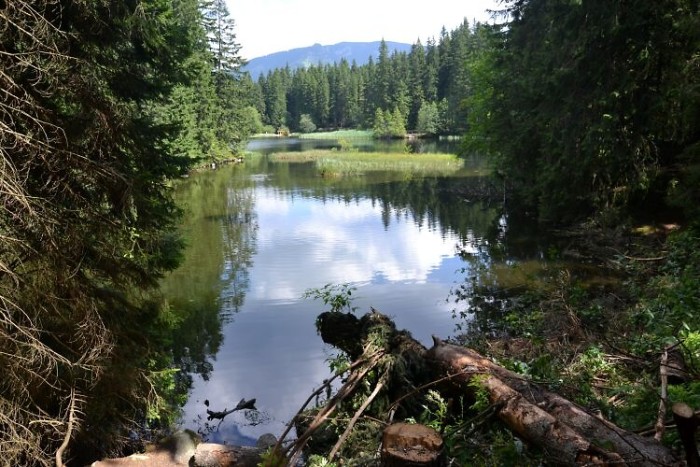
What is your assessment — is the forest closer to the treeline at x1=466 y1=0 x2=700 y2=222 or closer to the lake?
the treeline at x1=466 y1=0 x2=700 y2=222

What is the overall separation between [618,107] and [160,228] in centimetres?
1336

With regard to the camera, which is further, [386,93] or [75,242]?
[386,93]

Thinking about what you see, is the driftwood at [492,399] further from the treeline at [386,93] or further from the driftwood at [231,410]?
the treeline at [386,93]

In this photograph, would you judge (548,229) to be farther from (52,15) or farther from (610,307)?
(52,15)

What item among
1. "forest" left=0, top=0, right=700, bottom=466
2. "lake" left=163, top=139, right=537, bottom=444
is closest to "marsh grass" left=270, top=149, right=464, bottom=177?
"lake" left=163, top=139, right=537, bottom=444

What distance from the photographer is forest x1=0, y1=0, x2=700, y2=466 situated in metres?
5.35

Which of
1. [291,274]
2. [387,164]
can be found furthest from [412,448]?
[387,164]

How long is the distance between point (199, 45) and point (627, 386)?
52186 millimetres

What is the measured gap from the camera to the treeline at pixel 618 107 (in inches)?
509

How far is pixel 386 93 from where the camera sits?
10206cm

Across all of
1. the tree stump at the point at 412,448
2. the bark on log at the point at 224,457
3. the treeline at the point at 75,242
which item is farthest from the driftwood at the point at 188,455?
the tree stump at the point at 412,448

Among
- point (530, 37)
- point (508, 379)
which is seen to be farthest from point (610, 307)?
point (530, 37)

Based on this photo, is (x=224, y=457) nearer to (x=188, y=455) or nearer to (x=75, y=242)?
(x=188, y=455)

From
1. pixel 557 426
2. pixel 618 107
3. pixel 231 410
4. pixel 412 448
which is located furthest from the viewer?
pixel 618 107
